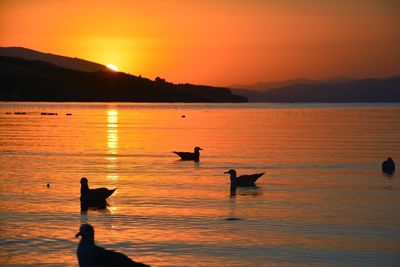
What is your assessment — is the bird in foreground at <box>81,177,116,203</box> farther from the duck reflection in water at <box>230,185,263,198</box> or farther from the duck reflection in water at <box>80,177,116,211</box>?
the duck reflection in water at <box>230,185,263,198</box>

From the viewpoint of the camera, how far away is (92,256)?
45.5 feet

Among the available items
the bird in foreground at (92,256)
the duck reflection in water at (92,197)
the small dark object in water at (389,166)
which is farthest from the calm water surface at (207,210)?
the bird in foreground at (92,256)

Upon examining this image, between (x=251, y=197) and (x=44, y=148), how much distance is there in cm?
2695

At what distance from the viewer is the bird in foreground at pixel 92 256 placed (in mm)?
13797

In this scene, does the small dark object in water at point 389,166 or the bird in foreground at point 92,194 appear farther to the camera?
the small dark object in water at point 389,166

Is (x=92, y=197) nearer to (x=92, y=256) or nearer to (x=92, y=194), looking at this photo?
(x=92, y=194)

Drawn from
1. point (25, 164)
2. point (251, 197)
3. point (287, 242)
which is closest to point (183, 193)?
point (251, 197)

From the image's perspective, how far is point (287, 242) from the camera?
20.0 metres

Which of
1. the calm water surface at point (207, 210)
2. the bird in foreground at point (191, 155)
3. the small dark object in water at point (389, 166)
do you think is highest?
the bird in foreground at point (191, 155)

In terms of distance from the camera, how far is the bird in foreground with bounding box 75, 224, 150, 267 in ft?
45.3

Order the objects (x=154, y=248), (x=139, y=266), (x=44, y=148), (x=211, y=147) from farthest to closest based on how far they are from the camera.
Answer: (x=211, y=147) < (x=44, y=148) < (x=154, y=248) < (x=139, y=266)

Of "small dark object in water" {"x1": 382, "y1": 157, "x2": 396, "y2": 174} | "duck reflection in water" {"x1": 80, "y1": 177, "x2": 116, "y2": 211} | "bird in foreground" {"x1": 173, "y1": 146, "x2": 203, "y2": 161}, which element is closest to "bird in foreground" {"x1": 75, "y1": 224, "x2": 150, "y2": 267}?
"duck reflection in water" {"x1": 80, "y1": 177, "x2": 116, "y2": 211}

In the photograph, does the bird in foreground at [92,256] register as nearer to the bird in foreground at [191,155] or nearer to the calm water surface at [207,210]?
the calm water surface at [207,210]

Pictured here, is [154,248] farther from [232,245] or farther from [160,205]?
[160,205]
